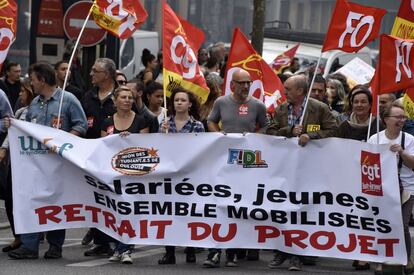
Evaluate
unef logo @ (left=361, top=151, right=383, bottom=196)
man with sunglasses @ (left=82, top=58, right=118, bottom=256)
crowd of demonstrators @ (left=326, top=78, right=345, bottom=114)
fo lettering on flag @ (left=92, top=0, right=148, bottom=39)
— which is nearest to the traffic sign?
crowd of demonstrators @ (left=326, top=78, right=345, bottom=114)

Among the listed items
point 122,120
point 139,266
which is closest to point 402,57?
point 122,120

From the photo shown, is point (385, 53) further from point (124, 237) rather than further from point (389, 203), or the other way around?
point (124, 237)

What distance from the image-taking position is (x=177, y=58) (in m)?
13.3

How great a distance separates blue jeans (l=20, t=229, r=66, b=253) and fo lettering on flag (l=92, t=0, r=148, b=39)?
270cm

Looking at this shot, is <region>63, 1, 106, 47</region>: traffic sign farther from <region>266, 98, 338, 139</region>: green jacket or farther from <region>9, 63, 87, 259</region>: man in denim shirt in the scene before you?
<region>266, 98, 338, 139</region>: green jacket

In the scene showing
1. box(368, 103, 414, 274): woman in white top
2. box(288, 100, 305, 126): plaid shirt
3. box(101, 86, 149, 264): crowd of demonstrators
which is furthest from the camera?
box(288, 100, 305, 126): plaid shirt

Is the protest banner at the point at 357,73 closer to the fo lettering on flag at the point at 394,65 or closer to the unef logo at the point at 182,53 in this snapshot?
the unef logo at the point at 182,53

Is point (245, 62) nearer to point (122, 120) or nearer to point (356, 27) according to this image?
point (356, 27)

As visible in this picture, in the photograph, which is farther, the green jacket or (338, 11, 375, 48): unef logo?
(338, 11, 375, 48): unef logo

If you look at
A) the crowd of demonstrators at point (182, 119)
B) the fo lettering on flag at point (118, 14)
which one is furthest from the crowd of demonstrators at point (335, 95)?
the crowd of demonstrators at point (182, 119)

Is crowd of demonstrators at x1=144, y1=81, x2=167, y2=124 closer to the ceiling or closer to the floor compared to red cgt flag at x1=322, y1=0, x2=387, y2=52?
closer to the floor

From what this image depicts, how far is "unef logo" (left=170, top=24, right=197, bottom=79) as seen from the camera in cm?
1318

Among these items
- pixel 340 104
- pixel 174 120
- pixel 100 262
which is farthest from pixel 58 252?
pixel 340 104

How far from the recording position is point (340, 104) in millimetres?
16984
